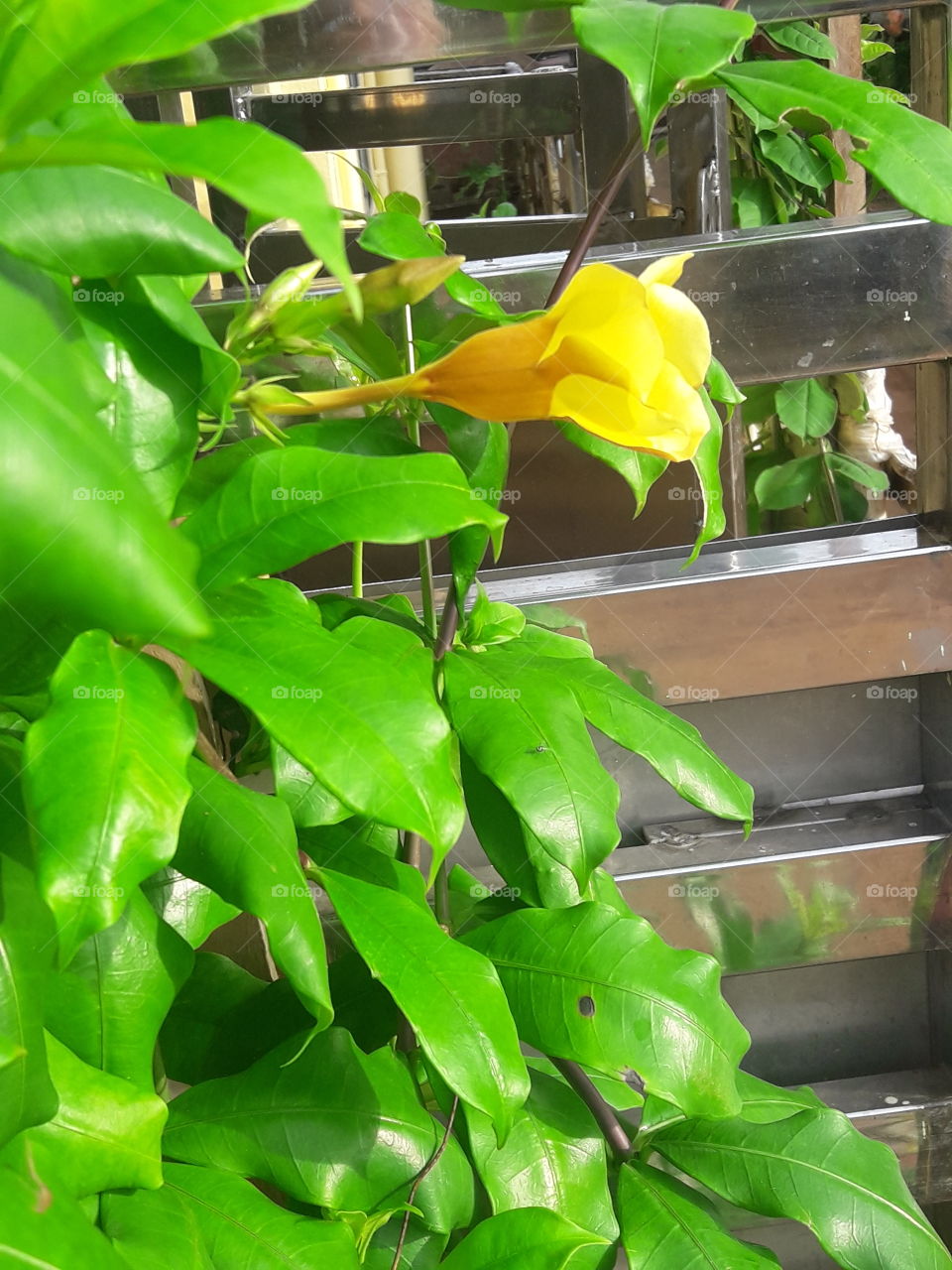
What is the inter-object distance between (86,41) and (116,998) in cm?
33

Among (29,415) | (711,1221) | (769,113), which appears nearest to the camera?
(29,415)

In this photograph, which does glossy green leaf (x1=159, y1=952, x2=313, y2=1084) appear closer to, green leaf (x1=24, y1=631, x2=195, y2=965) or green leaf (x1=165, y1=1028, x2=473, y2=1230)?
green leaf (x1=165, y1=1028, x2=473, y2=1230)

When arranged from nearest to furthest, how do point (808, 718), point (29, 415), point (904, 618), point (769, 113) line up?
point (29, 415) → point (769, 113) → point (904, 618) → point (808, 718)

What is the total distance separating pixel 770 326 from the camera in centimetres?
67

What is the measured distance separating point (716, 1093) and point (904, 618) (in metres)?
0.48

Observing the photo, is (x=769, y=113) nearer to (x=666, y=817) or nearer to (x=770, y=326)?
(x=770, y=326)

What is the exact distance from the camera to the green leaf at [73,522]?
245mm

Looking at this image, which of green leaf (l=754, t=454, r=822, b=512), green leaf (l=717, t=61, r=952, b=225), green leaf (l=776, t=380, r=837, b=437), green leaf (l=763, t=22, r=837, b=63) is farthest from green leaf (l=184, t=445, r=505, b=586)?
green leaf (l=754, t=454, r=822, b=512)

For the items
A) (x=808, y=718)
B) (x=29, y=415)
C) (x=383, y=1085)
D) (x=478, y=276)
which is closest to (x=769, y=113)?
(x=478, y=276)

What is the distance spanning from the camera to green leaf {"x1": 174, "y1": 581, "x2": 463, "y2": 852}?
1.12 ft

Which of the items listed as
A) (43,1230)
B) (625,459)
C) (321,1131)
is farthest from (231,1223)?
(625,459)

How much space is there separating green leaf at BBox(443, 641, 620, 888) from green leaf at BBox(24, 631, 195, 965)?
17 centimetres

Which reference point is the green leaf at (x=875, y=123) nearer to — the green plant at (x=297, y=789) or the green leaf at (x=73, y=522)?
the green plant at (x=297, y=789)

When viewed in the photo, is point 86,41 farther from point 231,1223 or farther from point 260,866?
point 231,1223
